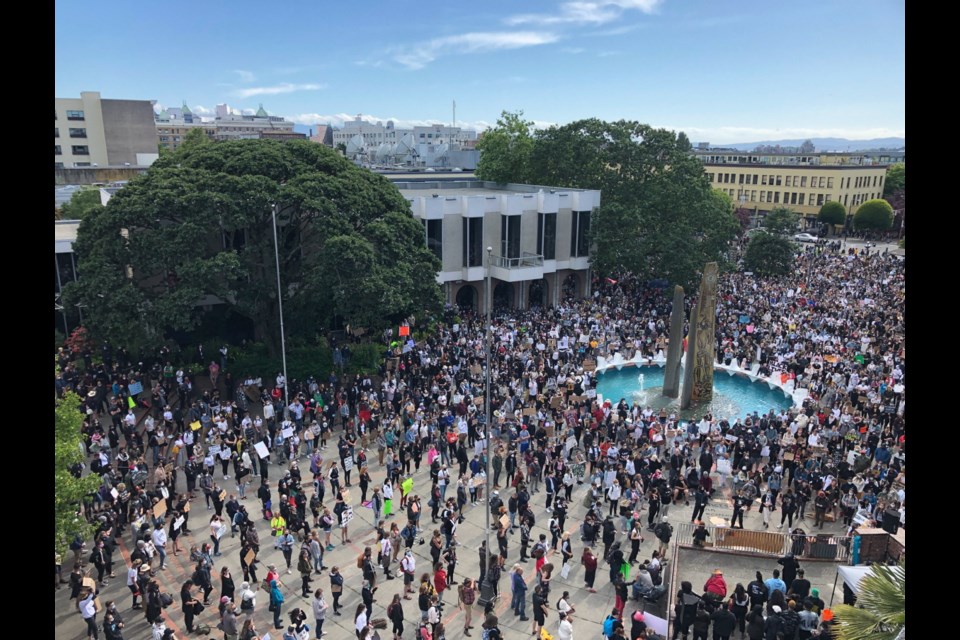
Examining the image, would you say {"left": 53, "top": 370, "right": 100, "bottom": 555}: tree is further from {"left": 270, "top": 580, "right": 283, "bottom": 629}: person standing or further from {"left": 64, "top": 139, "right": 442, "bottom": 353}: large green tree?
{"left": 64, "top": 139, "right": 442, "bottom": 353}: large green tree

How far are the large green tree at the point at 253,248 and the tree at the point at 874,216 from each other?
64.0 m

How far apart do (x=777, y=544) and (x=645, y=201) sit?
96.3ft

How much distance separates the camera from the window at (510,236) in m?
41.5

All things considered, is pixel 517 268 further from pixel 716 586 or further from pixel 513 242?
pixel 716 586

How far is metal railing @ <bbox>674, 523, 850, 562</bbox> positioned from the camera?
15.5m

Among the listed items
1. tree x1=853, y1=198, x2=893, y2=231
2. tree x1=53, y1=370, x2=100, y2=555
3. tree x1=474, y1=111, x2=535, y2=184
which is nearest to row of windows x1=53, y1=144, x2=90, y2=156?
tree x1=474, y1=111, x2=535, y2=184

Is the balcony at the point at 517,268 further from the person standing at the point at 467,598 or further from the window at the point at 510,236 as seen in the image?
the person standing at the point at 467,598

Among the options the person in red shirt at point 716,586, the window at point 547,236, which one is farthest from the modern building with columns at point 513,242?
Answer: the person in red shirt at point 716,586

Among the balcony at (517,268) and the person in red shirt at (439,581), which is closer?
the person in red shirt at (439,581)

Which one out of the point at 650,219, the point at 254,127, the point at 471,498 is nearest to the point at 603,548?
the point at 471,498

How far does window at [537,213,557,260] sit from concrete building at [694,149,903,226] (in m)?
42.7

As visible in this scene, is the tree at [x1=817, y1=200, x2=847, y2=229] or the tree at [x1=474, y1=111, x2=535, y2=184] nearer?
the tree at [x1=474, y1=111, x2=535, y2=184]

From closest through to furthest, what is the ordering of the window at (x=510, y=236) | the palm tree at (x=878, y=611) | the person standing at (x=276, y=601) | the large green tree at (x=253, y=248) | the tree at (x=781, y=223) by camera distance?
the palm tree at (x=878, y=611) → the person standing at (x=276, y=601) → the large green tree at (x=253, y=248) → the window at (x=510, y=236) → the tree at (x=781, y=223)

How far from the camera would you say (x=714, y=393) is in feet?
97.9
